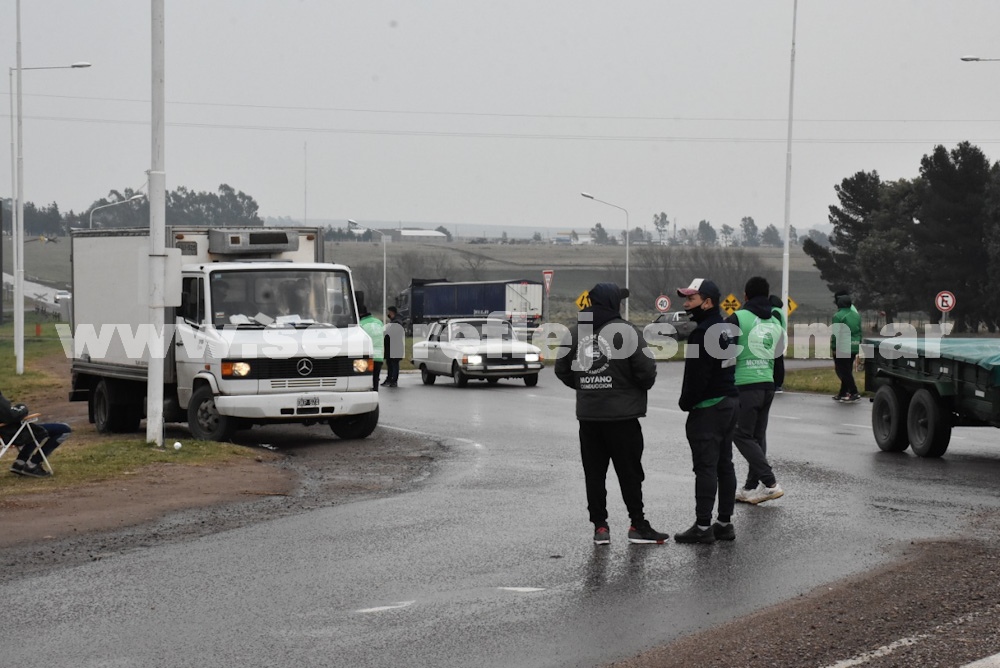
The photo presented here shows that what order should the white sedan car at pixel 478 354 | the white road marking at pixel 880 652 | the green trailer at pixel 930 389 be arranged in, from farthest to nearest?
the white sedan car at pixel 478 354 → the green trailer at pixel 930 389 → the white road marking at pixel 880 652

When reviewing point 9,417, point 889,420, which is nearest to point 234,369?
point 9,417

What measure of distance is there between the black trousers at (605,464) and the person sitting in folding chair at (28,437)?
19.5ft

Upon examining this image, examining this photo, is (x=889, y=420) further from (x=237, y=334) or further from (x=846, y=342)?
(x=846, y=342)

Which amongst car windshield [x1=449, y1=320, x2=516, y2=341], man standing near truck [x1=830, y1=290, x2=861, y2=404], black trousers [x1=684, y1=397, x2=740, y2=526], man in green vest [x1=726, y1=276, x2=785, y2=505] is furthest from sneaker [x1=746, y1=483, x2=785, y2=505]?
car windshield [x1=449, y1=320, x2=516, y2=341]

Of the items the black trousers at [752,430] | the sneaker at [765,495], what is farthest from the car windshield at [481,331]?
the black trousers at [752,430]

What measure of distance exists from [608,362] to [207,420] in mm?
8815

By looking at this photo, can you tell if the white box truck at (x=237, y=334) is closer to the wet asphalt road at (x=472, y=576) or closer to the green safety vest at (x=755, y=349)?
the wet asphalt road at (x=472, y=576)

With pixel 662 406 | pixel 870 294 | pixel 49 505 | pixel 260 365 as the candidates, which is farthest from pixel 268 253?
pixel 870 294

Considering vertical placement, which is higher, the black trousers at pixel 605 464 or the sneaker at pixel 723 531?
the black trousers at pixel 605 464

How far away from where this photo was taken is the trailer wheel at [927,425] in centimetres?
1461

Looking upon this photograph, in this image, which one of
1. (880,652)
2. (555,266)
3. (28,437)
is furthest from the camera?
(555,266)

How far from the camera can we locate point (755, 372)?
35.8ft

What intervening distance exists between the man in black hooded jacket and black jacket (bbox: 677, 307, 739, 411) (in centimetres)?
43

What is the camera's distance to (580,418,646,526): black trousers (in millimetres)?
9156
